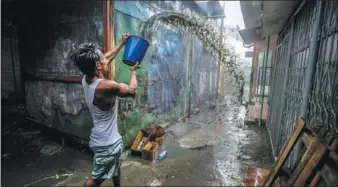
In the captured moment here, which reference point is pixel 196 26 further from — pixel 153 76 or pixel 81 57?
pixel 81 57

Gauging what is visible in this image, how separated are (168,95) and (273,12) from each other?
3.90m

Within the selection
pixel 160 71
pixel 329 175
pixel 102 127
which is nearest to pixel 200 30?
pixel 160 71

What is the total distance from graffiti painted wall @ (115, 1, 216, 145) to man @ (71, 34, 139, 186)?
1728 millimetres

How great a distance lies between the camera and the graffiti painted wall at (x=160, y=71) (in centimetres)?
440

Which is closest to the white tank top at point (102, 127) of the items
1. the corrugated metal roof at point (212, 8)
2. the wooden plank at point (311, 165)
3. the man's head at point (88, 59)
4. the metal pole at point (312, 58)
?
the man's head at point (88, 59)

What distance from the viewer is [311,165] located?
1.34 meters

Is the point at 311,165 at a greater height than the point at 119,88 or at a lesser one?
lesser

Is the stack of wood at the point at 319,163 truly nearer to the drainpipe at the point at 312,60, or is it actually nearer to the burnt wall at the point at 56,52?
Answer: the drainpipe at the point at 312,60

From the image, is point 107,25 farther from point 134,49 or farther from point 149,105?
point 149,105

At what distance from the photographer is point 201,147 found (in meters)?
4.97

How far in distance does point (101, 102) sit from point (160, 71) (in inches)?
145

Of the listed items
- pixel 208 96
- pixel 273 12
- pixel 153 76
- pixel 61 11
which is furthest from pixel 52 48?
pixel 208 96

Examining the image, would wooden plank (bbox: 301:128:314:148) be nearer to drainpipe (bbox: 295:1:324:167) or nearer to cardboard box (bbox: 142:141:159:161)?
drainpipe (bbox: 295:1:324:167)

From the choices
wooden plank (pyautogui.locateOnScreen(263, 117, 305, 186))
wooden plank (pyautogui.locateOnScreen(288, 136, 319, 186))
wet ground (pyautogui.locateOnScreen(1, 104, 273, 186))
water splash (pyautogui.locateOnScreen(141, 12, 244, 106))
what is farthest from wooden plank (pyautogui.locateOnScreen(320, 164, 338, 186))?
water splash (pyautogui.locateOnScreen(141, 12, 244, 106))
